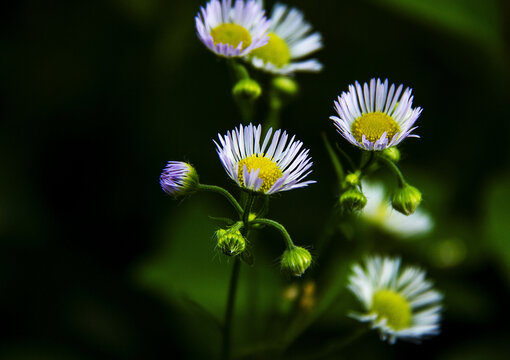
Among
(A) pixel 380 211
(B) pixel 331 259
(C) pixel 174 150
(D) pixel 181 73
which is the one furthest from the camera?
(D) pixel 181 73

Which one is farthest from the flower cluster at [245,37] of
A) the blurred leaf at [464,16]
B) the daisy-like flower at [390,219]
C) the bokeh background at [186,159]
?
the blurred leaf at [464,16]

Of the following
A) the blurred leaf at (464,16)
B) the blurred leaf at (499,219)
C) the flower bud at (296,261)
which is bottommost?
the flower bud at (296,261)

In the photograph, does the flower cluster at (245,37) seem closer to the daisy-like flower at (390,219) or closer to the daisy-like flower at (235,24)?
the daisy-like flower at (235,24)

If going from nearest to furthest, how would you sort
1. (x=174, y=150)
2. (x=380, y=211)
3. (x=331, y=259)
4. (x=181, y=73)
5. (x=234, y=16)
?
(x=234, y=16) < (x=380, y=211) < (x=331, y=259) < (x=174, y=150) < (x=181, y=73)

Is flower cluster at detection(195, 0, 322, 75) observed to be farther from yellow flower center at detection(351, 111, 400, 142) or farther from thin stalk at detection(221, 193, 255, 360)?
thin stalk at detection(221, 193, 255, 360)

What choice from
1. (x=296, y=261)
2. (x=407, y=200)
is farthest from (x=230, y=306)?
(x=407, y=200)

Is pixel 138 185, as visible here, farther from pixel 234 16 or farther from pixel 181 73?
pixel 234 16

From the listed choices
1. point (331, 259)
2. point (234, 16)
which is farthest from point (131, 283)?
point (234, 16)
